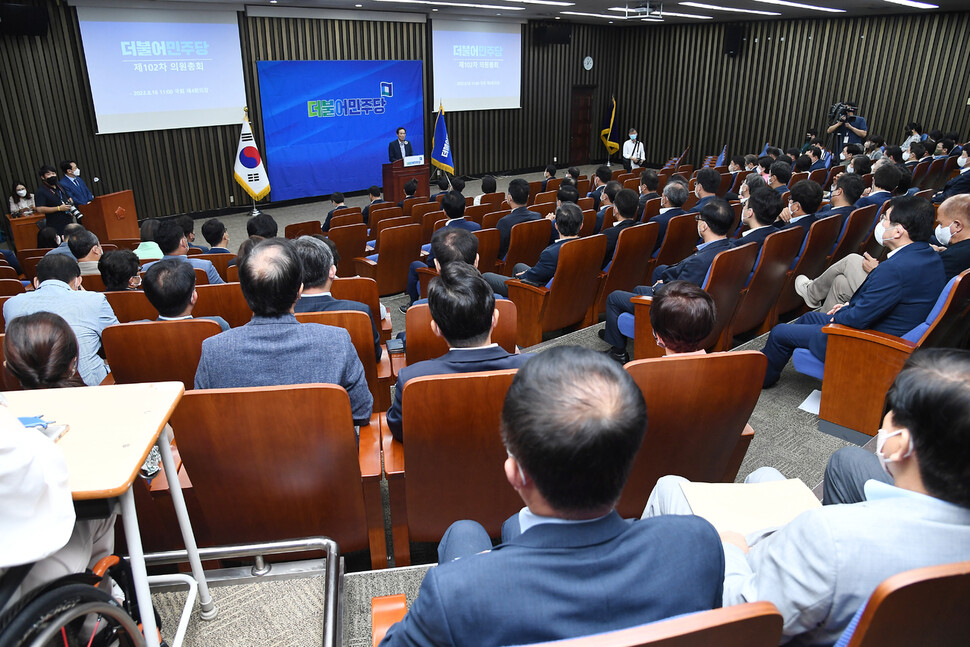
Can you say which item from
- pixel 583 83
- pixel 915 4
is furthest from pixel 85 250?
pixel 583 83

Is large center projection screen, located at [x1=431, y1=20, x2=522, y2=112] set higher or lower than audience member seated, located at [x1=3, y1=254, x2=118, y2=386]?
higher

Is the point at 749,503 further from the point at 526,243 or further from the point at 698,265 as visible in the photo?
the point at 526,243

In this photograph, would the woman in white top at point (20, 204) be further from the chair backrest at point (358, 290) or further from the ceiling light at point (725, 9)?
the ceiling light at point (725, 9)

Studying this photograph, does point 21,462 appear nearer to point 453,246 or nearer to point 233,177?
point 453,246

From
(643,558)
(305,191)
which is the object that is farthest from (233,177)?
(643,558)

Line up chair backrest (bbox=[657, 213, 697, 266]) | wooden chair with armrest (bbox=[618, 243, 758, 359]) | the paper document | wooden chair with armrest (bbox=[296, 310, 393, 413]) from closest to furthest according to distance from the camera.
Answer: the paper document
wooden chair with armrest (bbox=[296, 310, 393, 413])
wooden chair with armrest (bbox=[618, 243, 758, 359])
chair backrest (bbox=[657, 213, 697, 266])

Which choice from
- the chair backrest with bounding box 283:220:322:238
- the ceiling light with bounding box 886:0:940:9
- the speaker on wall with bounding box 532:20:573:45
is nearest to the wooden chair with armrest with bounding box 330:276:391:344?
the chair backrest with bounding box 283:220:322:238

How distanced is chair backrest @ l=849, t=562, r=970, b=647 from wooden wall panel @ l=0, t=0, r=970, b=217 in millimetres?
10585

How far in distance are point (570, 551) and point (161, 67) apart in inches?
414

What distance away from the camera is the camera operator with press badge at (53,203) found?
24.7 feet

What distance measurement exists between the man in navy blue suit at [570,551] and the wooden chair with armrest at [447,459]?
0.68 metres

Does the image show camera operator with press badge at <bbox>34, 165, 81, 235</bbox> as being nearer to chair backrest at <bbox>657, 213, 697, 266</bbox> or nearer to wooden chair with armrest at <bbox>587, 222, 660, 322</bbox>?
wooden chair with armrest at <bbox>587, 222, 660, 322</bbox>

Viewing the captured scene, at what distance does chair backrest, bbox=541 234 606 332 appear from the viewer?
3.92m

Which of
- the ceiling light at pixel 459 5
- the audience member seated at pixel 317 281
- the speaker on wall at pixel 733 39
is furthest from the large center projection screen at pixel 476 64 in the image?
the audience member seated at pixel 317 281
